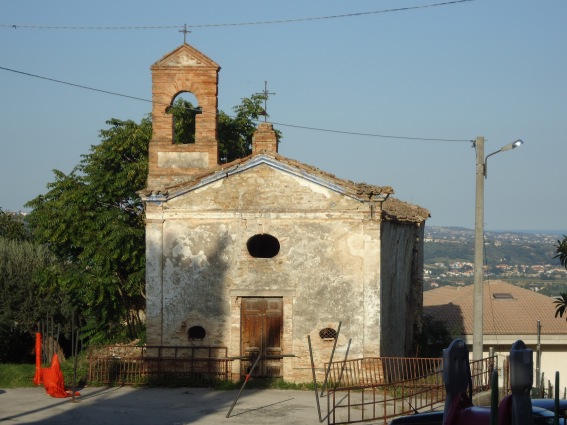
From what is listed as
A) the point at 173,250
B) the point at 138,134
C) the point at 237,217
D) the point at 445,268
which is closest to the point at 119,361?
the point at 173,250

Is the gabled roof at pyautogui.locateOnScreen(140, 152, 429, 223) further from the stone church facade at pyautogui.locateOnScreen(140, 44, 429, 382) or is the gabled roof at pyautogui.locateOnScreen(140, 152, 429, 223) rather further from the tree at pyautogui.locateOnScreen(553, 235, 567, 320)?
the tree at pyautogui.locateOnScreen(553, 235, 567, 320)

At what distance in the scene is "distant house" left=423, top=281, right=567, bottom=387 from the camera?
34.4m

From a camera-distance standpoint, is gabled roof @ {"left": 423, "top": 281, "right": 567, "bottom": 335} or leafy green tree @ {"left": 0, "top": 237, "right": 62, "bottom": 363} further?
gabled roof @ {"left": 423, "top": 281, "right": 567, "bottom": 335}

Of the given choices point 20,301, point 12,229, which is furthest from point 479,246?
point 12,229

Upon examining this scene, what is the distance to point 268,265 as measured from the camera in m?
24.3

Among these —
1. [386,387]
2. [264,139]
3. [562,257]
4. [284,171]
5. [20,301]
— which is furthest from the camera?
[20,301]

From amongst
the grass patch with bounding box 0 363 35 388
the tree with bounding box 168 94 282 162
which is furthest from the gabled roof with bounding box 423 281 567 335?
the grass patch with bounding box 0 363 35 388

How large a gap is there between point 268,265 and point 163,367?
3649 mm

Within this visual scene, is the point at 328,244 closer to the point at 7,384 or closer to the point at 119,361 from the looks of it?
the point at 119,361

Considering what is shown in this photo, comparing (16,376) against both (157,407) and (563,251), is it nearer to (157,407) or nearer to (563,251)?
(157,407)

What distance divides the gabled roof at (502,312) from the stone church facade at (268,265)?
1195 centimetres

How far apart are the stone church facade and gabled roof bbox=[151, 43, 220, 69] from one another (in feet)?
12.8

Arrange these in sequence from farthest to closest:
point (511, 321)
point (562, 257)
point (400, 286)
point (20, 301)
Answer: point (511, 321)
point (20, 301)
point (400, 286)
point (562, 257)

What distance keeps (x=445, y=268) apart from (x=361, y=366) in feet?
347
